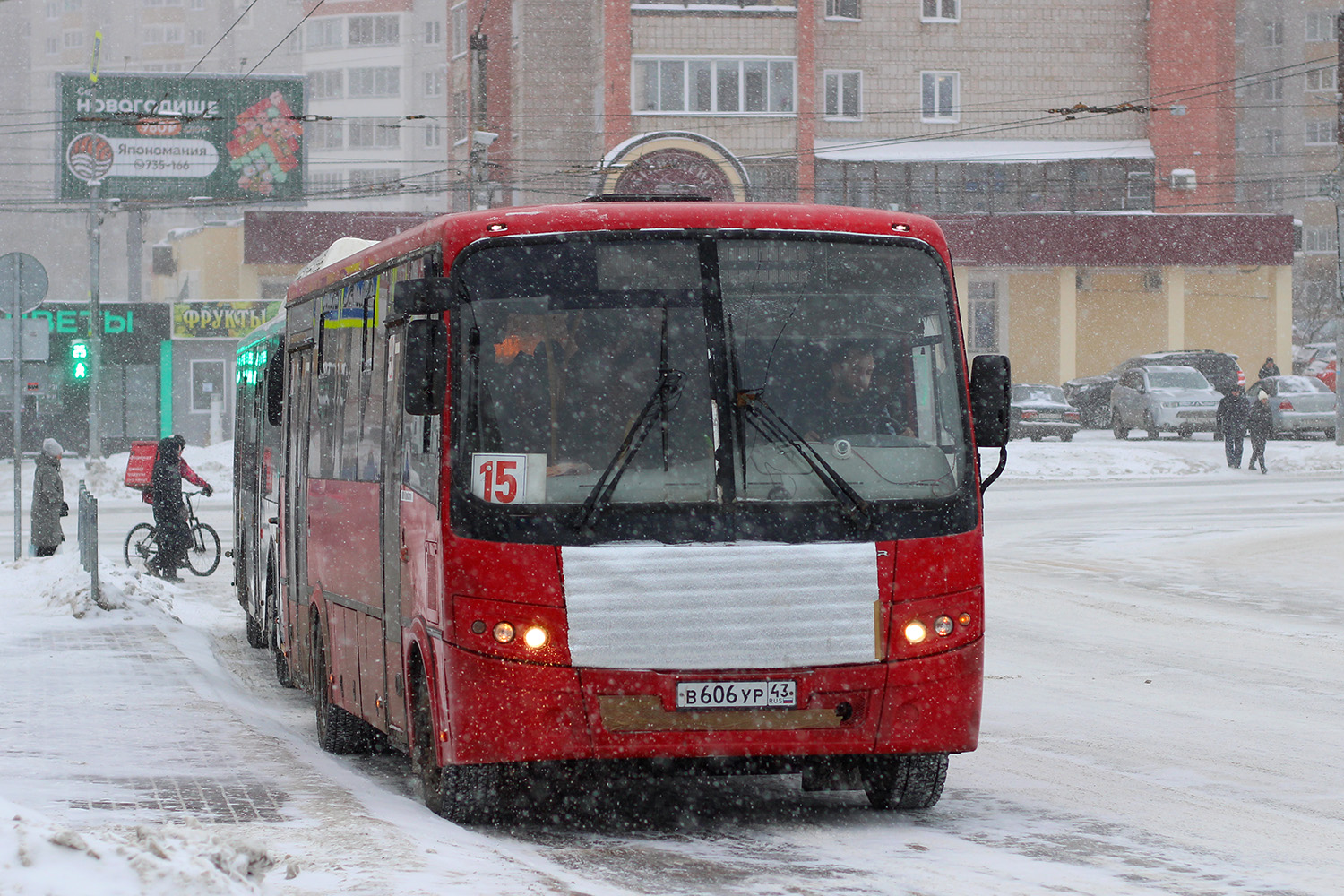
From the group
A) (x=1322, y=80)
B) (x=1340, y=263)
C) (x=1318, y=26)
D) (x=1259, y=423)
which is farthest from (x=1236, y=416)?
(x=1318, y=26)

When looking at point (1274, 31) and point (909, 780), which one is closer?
point (909, 780)

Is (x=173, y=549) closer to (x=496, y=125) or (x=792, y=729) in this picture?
(x=792, y=729)

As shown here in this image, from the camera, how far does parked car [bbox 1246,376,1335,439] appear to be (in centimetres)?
4491

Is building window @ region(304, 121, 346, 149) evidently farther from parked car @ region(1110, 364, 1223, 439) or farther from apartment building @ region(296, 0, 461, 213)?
parked car @ region(1110, 364, 1223, 439)

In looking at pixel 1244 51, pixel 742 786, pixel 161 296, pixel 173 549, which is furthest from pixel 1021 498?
pixel 1244 51

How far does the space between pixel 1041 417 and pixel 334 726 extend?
37205 mm

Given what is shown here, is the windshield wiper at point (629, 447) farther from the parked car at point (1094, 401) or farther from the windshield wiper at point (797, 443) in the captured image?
the parked car at point (1094, 401)

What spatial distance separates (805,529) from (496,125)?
6273 cm

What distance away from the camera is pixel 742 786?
353 inches

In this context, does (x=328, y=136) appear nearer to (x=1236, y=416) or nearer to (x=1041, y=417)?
(x=1041, y=417)

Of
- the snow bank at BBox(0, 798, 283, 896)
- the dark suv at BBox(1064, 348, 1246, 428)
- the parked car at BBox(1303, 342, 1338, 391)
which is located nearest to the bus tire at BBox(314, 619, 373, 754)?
the snow bank at BBox(0, 798, 283, 896)

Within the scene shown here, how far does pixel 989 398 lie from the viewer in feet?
26.3

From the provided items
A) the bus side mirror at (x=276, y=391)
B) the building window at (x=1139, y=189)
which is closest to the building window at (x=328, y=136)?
the building window at (x=1139, y=189)

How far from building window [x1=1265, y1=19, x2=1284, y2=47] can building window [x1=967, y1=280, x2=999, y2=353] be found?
4838cm
